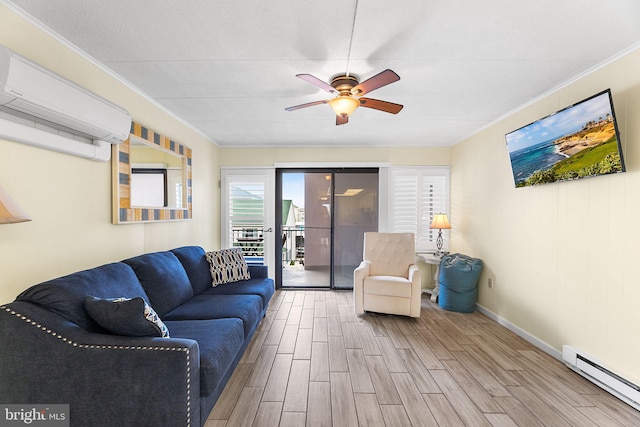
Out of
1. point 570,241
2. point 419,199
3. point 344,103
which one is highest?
point 344,103

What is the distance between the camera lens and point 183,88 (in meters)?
2.61

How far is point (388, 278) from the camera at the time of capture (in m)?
3.70

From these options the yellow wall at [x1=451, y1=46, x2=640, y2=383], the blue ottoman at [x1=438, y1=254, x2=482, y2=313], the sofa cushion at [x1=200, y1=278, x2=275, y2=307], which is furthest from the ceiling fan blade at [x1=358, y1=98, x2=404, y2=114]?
the blue ottoman at [x1=438, y1=254, x2=482, y2=313]

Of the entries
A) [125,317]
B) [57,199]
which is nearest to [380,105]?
[125,317]

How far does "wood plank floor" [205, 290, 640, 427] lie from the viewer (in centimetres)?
186

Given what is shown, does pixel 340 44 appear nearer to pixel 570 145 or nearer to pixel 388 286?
pixel 570 145

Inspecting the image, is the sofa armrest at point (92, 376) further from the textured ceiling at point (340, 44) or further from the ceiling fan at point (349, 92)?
the ceiling fan at point (349, 92)

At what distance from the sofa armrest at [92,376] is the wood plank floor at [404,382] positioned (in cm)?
55

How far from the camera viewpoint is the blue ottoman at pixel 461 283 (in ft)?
12.3

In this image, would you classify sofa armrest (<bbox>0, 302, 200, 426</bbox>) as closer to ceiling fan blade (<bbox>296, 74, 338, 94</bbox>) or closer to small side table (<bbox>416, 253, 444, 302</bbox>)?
ceiling fan blade (<bbox>296, 74, 338, 94</bbox>)

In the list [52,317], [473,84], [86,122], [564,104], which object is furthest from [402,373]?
[86,122]

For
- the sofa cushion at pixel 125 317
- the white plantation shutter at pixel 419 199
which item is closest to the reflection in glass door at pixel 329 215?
the white plantation shutter at pixel 419 199

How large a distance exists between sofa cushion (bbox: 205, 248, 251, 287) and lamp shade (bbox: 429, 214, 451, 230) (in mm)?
2810

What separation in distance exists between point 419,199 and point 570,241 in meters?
2.37
